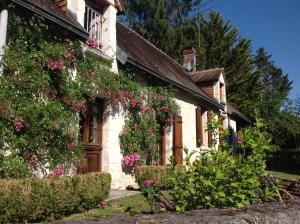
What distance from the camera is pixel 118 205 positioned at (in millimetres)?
5797

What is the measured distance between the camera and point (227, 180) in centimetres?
266

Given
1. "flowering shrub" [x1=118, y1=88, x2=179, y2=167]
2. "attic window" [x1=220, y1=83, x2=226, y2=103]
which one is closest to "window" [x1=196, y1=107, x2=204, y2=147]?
"flowering shrub" [x1=118, y1=88, x2=179, y2=167]

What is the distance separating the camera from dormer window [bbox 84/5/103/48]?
870 cm

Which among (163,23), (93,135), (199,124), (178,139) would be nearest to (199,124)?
(199,124)

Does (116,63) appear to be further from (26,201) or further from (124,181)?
(26,201)

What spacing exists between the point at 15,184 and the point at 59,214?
976mm

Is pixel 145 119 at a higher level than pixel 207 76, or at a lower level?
lower

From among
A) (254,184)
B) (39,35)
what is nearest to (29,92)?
(39,35)

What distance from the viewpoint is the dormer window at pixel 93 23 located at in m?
8.70

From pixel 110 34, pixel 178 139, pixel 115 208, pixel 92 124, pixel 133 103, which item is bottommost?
pixel 115 208

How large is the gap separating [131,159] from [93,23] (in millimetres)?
3887

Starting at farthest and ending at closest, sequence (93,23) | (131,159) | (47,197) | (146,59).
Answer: (146,59) < (93,23) < (131,159) < (47,197)

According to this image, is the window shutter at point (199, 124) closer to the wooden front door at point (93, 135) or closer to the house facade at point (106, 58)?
the house facade at point (106, 58)

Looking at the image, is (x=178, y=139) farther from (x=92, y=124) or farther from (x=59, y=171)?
(x=59, y=171)
